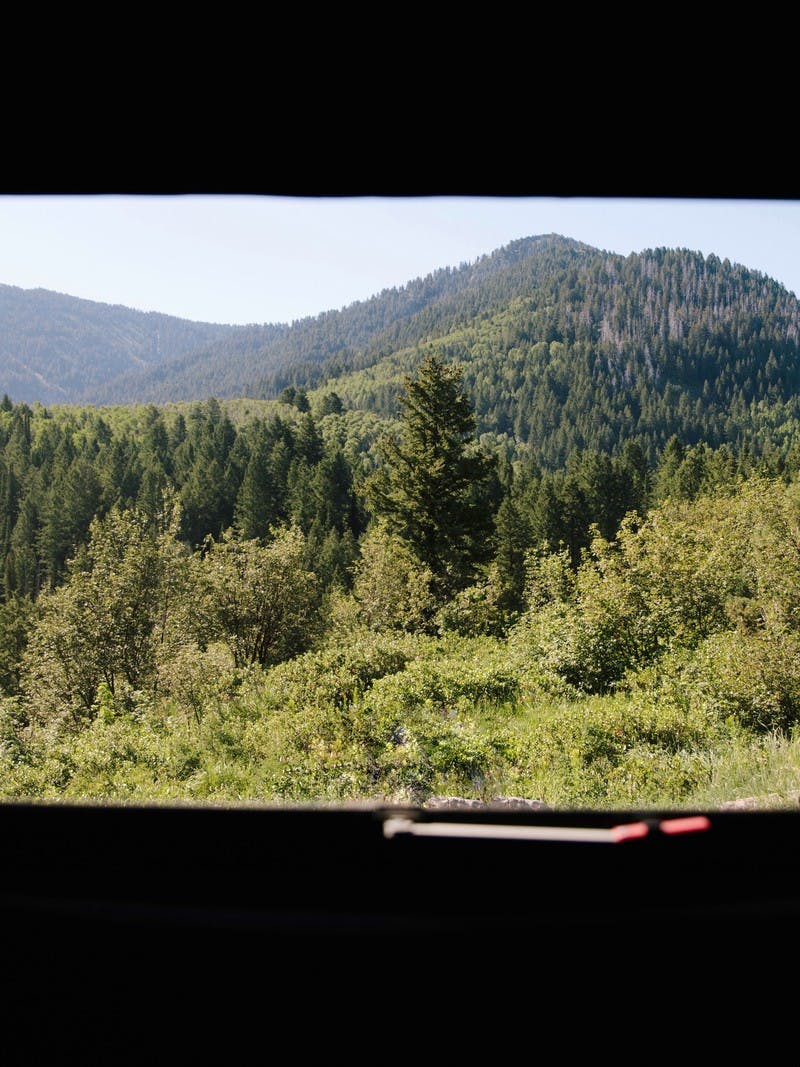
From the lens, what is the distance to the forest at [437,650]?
7988 mm

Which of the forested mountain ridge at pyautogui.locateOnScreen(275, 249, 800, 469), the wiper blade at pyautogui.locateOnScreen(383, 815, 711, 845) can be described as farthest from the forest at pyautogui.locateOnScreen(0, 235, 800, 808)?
the forested mountain ridge at pyautogui.locateOnScreen(275, 249, 800, 469)

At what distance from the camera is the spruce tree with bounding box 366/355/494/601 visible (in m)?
25.8

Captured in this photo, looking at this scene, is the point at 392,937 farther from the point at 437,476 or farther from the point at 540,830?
the point at 437,476

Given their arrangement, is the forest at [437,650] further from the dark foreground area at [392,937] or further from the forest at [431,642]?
the dark foreground area at [392,937]

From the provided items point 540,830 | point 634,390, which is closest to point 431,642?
point 540,830

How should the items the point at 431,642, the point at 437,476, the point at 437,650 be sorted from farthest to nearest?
the point at 437,476
the point at 431,642
the point at 437,650

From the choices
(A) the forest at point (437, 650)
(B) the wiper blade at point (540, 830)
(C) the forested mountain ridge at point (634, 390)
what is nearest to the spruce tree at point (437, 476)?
(A) the forest at point (437, 650)

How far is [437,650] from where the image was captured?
17.1 meters

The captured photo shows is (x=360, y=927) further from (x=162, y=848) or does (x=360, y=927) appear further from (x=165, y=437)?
(x=165, y=437)

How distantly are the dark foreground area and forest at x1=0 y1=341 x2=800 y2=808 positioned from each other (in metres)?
3.08

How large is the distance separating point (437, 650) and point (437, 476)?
969 centimetres

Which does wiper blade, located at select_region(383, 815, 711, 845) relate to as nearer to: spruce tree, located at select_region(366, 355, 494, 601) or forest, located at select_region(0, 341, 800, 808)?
forest, located at select_region(0, 341, 800, 808)
